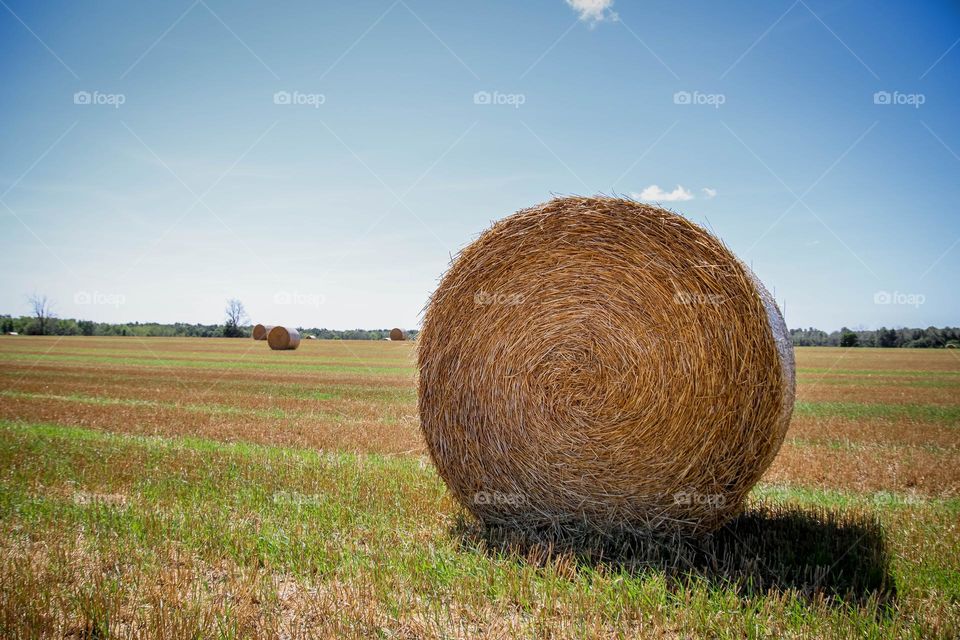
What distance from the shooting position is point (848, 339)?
64.5m

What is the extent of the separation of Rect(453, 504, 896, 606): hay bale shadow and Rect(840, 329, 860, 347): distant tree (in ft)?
225

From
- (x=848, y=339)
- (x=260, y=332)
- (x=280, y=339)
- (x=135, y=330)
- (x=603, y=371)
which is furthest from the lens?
(x=135, y=330)

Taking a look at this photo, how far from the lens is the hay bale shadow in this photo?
398cm

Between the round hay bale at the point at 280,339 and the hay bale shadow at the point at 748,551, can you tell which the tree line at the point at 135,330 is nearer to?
the round hay bale at the point at 280,339

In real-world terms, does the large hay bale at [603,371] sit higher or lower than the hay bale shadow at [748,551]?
higher

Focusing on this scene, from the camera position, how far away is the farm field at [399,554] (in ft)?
11.2

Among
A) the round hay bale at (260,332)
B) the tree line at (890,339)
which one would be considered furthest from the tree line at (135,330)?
the tree line at (890,339)

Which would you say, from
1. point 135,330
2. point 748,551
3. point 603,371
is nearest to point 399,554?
point 603,371

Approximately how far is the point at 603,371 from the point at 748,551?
1652 millimetres

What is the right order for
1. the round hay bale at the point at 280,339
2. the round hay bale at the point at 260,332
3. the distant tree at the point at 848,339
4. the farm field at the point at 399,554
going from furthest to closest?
the distant tree at the point at 848,339 → the round hay bale at the point at 260,332 → the round hay bale at the point at 280,339 → the farm field at the point at 399,554

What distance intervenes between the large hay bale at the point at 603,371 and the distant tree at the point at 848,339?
6951cm

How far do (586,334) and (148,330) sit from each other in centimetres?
9397

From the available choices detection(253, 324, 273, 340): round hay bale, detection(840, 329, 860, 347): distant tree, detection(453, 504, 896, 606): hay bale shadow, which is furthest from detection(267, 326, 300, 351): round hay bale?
detection(840, 329, 860, 347): distant tree

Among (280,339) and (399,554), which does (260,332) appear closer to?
(280,339)
